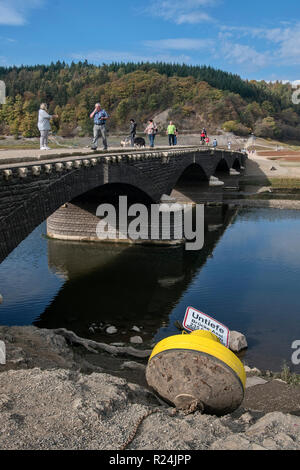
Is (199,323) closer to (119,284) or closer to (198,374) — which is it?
(198,374)

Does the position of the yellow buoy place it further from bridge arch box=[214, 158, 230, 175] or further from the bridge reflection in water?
bridge arch box=[214, 158, 230, 175]

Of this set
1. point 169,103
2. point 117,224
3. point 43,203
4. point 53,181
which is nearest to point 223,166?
point 117,224

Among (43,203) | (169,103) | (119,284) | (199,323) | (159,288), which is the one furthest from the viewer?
(169,103)

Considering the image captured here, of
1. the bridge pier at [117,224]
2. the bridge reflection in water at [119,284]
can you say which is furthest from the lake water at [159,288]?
the bridge pier at [117,224]

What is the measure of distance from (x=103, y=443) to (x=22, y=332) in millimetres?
8282

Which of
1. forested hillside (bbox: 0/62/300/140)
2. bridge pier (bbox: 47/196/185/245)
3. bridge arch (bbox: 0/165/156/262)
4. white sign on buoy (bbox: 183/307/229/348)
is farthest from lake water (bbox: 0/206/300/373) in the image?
forested hillside (bbox: 0/62/300/140)

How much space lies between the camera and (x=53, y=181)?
1541 centimetres

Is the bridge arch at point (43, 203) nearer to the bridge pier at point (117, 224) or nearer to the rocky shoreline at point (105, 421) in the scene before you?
the rocky shoreline at point (105, 421)

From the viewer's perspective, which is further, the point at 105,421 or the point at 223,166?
the point at 223,166

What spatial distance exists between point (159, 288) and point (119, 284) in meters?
2.04

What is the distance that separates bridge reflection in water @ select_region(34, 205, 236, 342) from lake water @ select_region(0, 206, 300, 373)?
0.05 m

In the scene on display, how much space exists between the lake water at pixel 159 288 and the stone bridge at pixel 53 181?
4.61m

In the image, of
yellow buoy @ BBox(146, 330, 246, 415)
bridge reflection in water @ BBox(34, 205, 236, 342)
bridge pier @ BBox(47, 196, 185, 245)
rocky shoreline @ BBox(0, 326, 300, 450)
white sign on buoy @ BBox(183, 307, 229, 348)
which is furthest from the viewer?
bridge pier @ BBox(47, 196, 185, 245)

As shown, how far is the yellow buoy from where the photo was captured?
21.7ft
